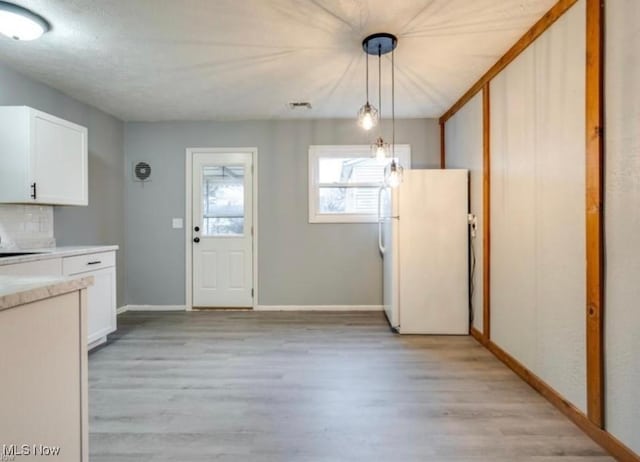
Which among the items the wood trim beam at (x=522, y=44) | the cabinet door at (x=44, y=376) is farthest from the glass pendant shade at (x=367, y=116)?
the cabinet door at (x=44, y=376)

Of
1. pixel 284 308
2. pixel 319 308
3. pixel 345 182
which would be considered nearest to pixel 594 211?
pixel 345 182

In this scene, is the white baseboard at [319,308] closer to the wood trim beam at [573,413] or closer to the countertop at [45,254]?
the wood trim beam at [573,413]

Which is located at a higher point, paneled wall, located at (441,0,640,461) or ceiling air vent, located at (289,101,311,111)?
ceiling air vent, located at (289,101,311,111)

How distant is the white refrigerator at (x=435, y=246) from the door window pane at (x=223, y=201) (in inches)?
81.8

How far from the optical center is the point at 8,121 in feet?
8.65

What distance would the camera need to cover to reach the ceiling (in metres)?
2.12

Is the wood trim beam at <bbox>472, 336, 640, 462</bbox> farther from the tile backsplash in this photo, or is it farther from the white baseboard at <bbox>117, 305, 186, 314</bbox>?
the tile backsplash

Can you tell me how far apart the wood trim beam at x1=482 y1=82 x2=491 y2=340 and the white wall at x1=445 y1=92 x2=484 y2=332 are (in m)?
0.08

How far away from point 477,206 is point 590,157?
1.52 metres

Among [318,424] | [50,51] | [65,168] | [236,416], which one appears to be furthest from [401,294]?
[50,51]

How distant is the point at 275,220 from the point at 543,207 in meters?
2.98

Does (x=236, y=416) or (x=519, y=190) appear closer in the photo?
(x=236, y=416)

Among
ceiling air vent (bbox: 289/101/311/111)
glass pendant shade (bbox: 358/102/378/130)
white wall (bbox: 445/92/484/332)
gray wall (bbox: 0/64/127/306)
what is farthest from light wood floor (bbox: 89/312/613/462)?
ceiling air vent (bbox: 289/101/311/111)

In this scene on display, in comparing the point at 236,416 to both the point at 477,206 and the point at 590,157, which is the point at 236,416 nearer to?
the point at 590,157
